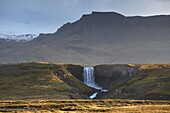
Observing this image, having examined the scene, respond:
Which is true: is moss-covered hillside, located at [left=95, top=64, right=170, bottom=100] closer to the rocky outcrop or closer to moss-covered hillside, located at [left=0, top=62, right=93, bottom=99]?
moss-covered hillside, located at [left=0, top=62, right=93, bottom=99]

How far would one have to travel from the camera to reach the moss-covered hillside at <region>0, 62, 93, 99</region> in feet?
348

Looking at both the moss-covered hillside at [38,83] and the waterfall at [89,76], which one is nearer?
the moss-covered hillside at [38,83]

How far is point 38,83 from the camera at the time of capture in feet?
396

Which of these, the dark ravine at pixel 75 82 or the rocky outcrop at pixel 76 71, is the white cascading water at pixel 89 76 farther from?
A: the rocky outcrop at pixel 76 71

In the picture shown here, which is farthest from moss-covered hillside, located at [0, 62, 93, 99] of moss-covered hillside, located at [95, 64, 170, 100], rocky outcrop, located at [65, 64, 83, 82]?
moss-covered hillside, located at [95, 64, 170, 100]

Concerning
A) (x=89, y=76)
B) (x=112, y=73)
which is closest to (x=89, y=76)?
(x=89, y=76)

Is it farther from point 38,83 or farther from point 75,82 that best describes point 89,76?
point 38,83

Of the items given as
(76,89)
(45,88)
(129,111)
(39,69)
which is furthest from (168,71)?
(129,111)

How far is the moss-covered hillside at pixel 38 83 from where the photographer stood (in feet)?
348

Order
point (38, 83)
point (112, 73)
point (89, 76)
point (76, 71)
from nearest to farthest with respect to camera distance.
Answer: point (38, 83)
point (112, 73)
point (76, 71)
point (89, 76)

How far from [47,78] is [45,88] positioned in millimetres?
13912

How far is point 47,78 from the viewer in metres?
126

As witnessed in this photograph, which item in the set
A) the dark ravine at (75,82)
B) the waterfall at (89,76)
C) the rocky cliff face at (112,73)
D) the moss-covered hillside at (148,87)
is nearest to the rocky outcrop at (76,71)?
the dark ravine at (75,82)

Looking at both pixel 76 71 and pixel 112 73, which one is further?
pixel 76 71
